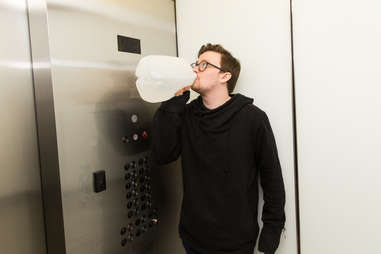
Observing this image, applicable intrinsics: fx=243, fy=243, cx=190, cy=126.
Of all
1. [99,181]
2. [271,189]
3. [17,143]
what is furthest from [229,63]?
[17,143]

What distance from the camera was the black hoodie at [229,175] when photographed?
3.50 feet

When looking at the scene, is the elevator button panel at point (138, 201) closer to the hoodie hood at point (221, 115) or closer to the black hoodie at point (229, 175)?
the black hoodie at point (229, 175)

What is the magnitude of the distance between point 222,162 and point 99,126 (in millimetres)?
565

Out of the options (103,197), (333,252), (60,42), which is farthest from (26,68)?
(333,252)

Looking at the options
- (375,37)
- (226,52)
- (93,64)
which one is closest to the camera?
(375,37)

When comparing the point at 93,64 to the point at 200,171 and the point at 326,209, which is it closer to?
the point at 200,171

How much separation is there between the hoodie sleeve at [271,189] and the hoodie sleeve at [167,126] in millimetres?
380

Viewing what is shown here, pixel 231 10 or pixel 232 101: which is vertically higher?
pixel 231 10

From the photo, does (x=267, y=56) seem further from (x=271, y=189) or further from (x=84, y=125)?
(x=84, y=125)

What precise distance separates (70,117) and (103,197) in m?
0.38

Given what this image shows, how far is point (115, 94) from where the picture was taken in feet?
3.69

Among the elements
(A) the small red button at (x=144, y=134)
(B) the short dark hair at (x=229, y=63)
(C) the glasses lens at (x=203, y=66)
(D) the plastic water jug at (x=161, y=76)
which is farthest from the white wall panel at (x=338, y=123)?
(A) the small red button at (x=144, y=134)

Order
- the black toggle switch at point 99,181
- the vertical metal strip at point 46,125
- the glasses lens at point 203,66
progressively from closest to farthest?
the vertical metal strip at point 46,125
the black toggle switch at point 99,181
the glasses lens at point 203,66

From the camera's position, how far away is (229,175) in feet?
3.53
